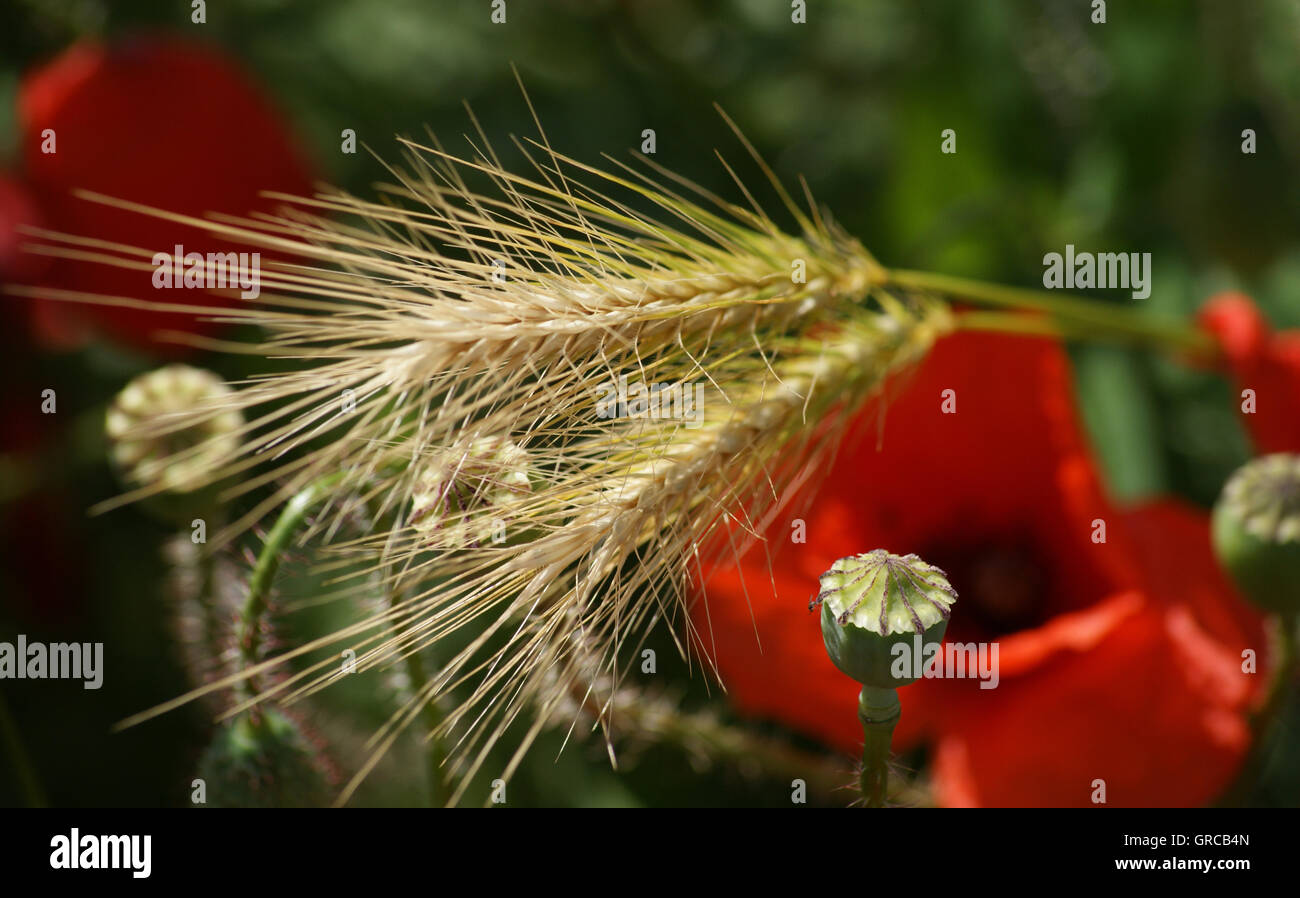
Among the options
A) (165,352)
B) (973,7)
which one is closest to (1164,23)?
(973,7)

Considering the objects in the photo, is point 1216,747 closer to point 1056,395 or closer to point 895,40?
point 1056,395

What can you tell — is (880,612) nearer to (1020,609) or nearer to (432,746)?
(432,746)

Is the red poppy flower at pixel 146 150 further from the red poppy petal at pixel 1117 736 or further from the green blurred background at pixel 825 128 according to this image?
the red poppy petal at pixel 1117 736

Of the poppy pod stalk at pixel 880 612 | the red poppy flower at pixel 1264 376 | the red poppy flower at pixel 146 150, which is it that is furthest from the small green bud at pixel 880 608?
the red poppy flower at pixel 146 150

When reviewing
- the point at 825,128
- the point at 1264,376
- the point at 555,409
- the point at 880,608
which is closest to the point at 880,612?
the point at 880,608

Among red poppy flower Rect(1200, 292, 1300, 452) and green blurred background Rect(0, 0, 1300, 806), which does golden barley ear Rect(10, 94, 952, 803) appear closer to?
red poppy flower Rect(1200, 292, 1300, 452)

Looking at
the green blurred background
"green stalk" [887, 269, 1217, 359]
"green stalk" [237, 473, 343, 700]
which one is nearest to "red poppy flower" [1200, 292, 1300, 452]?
"green stalk" [887, 269, 1217, 359]
